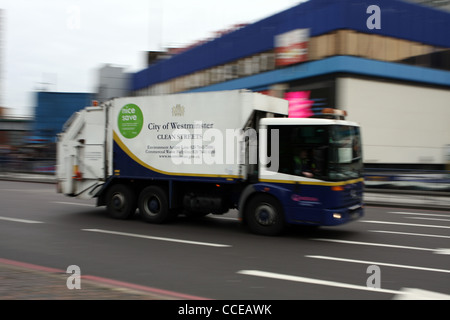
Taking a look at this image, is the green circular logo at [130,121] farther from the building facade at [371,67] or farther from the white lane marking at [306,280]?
the building facade at [371,67]

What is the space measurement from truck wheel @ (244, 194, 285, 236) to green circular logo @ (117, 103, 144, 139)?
350cm

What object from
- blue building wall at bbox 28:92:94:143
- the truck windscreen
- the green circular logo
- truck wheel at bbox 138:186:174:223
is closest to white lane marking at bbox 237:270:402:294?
the truck windscreen

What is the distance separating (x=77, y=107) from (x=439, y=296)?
1945 inches

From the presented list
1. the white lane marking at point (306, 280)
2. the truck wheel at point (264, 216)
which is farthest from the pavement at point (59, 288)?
the truck wheel at point (264, 216)

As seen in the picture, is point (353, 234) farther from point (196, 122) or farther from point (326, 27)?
Result: point (326, 27)

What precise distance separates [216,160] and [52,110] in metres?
44.9

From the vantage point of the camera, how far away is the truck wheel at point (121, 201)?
1059cm

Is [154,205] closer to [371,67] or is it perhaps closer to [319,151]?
[319,151]

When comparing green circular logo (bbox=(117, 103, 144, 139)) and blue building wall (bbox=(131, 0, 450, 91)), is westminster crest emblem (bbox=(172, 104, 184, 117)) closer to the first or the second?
green circular logo (bbox=(117, 103, 144, 139))

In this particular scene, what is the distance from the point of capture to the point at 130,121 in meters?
10.4

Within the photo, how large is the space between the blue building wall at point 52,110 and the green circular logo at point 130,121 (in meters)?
40.4

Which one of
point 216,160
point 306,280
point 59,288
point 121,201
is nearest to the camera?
point 59,288

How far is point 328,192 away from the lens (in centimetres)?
805

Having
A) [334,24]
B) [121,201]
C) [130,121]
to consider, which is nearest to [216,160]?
[130,121]
